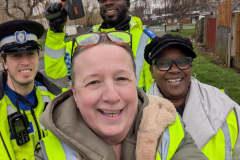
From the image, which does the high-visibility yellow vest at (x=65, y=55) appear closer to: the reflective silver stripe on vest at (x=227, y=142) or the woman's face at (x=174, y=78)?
the woman's face at (x=174, y=78)

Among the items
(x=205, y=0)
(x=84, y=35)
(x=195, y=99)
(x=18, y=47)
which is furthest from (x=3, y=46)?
(x=205, y=0)

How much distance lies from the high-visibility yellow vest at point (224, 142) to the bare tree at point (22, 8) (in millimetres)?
18646

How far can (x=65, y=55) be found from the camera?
8.53 ft

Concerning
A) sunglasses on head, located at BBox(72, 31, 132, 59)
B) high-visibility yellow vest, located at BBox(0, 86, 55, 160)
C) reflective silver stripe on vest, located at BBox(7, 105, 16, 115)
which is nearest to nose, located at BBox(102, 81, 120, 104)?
sunglasses on head, located at BBox(72, 31, 132, 59)

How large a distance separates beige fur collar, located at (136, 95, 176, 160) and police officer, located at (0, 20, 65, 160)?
128cm

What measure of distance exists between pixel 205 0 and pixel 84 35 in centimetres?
2514

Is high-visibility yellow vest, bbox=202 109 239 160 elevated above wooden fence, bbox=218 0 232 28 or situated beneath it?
situated beneath

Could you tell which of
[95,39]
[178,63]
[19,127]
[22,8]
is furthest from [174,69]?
[22,8]

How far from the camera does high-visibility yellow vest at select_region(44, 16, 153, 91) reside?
2451 millimetres

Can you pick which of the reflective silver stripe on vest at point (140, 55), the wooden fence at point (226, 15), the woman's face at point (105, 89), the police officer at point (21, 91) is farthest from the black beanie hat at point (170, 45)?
the wooden fence at point (226, 15)

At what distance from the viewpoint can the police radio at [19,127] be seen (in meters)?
2.00

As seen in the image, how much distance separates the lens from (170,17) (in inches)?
2899

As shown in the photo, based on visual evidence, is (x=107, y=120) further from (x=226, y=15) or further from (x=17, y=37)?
(x=226, y=15)

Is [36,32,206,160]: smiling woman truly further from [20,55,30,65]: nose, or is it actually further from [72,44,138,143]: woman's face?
[20,55,30,65]: nose
